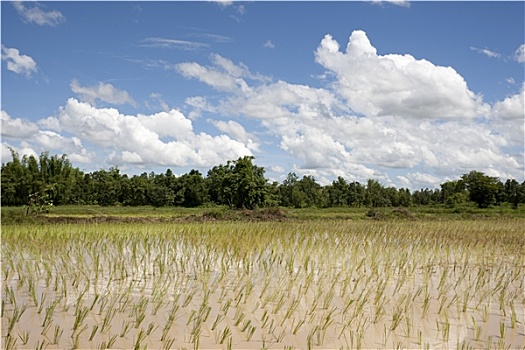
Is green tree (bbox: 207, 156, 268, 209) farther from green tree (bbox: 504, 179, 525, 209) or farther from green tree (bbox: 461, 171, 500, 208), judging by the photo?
green tree (bbox: 504, 179, 525, 209)

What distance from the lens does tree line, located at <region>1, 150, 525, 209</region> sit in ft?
120

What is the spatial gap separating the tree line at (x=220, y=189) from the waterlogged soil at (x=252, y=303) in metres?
28.2

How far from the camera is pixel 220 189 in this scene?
3847cm

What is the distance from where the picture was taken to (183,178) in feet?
176

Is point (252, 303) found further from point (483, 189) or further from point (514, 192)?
point (514, 192)

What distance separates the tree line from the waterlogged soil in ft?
92.7

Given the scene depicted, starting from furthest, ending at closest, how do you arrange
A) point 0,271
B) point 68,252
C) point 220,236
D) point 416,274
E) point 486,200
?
point 486,200, point 220,236, point 68,252, point 416,274, point 0,271

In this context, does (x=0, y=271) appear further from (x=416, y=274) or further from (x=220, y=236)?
(x=416, y=274)

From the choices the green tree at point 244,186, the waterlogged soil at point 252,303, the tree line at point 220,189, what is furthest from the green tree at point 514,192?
the waterlogged soil at point 252,303

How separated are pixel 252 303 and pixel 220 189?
32.9 meters

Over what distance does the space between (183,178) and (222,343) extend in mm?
50074

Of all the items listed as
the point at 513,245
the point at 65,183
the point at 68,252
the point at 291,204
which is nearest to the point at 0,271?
the point at 68,252

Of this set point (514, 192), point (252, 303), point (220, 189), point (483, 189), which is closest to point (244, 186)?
point (220, 189)

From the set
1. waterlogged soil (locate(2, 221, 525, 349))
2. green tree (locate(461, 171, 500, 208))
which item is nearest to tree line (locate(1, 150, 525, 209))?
Result: green tree (locate(461, 171, 500, 208))
